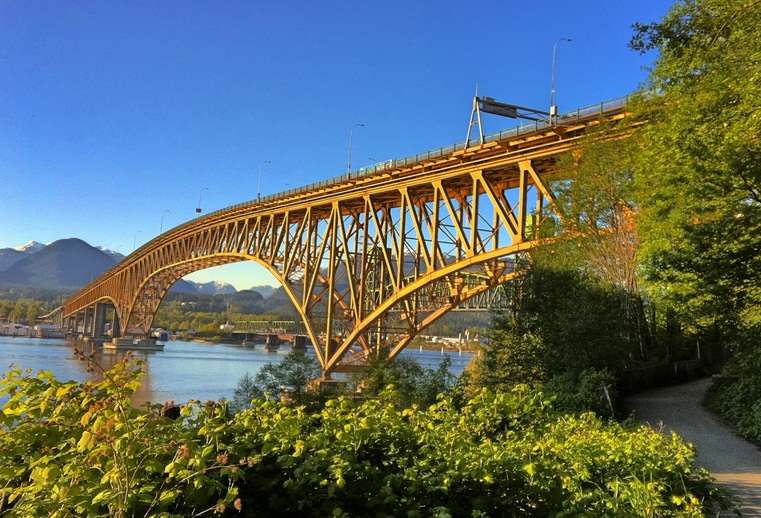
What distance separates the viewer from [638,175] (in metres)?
15.3

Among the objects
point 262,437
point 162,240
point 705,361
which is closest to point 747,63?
point 262,437

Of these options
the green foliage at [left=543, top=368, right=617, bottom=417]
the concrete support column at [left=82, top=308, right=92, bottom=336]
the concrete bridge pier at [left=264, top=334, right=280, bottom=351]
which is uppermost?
the concrete support column at [left=82, top=308, right=92, bottom=336]

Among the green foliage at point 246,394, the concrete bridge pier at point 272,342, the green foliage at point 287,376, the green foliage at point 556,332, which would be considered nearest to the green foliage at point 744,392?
the green foliage at point 556,332

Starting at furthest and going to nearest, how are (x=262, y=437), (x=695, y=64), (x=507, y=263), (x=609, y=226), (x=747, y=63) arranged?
(x=507, y=263), (x=609, y=226), (x=695, y=64), (x=747, y=63), (x=262, y=437)

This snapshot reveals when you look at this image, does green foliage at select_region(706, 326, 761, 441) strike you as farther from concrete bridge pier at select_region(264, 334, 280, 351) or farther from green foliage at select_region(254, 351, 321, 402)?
concrete bridge pier at select_region(264, 334, 280, 351)

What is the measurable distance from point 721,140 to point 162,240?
217ft

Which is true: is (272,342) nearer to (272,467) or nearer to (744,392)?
(744,392)

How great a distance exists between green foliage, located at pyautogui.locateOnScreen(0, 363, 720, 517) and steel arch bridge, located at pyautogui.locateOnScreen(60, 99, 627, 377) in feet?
49.3

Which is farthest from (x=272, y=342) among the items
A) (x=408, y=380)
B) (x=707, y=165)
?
(x=707, y=165)

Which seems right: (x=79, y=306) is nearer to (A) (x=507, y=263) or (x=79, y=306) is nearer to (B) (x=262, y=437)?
(A) (x=507, y=263)

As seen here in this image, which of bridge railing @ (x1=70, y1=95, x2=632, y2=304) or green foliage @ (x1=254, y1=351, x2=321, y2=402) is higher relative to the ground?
bridge railing @ (x1=70, y1=95, x2=632, y2=304)

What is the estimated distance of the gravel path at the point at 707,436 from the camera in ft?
27.9

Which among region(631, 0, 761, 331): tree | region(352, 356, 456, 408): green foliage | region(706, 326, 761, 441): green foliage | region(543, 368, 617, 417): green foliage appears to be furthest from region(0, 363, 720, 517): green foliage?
region(706, 326, 761, 441): green foliage

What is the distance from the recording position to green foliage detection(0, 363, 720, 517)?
3377mm
